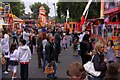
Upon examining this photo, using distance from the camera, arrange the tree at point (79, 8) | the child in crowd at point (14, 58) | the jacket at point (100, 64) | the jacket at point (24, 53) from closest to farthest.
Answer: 1. the jacket at point (100, 64)
2. the jacket at point (24, 53)
3. the child in crowd at point (14, 58)
4. the tree at point (79, 8)

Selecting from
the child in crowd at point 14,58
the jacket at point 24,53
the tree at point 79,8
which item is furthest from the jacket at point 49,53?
the tree at point 79,8

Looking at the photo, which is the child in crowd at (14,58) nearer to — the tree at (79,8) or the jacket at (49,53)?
the jacket at (49,53)

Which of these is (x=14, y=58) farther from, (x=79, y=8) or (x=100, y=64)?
(x=79, y=8)

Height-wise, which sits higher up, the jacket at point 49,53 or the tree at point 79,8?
the tree at point 79,8

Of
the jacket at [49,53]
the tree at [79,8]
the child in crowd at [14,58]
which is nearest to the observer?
the child in crowd at [14,58]

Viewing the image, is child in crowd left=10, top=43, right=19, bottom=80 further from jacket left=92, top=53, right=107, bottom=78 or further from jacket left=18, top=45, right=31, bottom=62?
jacket left=92, top=53, right=107, bottom=78

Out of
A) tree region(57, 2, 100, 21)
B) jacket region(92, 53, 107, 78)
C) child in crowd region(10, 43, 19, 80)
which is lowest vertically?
child in crowd region(10, 43, 19, 80)

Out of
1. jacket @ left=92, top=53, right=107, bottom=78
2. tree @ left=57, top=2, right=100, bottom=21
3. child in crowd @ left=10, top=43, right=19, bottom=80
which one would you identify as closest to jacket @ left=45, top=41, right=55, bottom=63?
child in crowd @ left=10, top=43, right=19, bottom=80

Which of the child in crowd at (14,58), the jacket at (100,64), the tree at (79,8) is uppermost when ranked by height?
the tree at (79,8)

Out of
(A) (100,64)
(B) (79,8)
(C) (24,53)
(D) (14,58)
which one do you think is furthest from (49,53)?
(B) (79,8)

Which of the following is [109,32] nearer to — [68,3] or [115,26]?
[115,26]

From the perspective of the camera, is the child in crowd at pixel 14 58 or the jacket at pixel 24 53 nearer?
the jacket at pixel 24 53

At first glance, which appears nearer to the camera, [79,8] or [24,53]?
[24,53]

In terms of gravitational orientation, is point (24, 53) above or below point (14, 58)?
above
